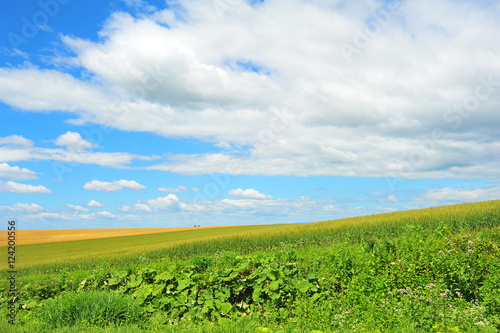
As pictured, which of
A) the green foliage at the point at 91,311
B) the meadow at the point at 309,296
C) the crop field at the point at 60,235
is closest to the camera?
the meadow at the point at 309,296

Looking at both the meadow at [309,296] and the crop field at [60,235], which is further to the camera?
the crop field at [60,235]

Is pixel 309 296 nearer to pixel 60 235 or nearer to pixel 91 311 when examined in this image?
pixel 91 311

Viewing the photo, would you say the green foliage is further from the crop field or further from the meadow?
the crop field

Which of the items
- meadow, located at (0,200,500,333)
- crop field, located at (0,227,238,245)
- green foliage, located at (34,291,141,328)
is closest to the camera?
meadow, located at (0,200,500,333)

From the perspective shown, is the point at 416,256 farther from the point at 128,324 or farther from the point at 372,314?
the point at 128,324

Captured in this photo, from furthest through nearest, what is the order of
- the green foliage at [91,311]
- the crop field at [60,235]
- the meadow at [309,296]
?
the crop field at [60,235]
the green foliage at [91,311]
the meadow at [309,296]

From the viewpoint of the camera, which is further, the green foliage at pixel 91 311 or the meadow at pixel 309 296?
the green foliage at pixel 91 311

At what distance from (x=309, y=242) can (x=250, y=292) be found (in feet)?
41.4

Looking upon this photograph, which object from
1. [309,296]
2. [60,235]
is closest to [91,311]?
[309,296]

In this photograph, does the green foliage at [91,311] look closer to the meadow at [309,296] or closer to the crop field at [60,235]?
the meadow at [309,296]

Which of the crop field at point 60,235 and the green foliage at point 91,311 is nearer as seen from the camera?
the green foliage at point 91,311

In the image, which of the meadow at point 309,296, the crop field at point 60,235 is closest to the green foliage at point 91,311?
the meadow at point 309,296

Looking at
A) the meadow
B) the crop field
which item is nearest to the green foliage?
the meadow

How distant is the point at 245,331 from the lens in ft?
21.4
